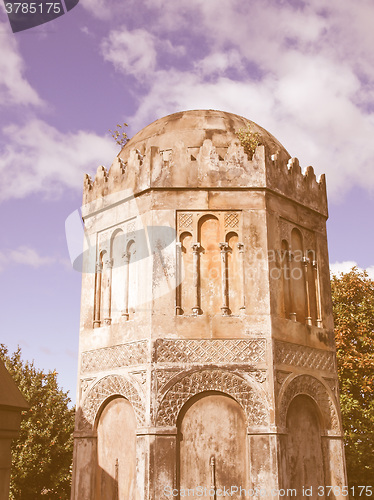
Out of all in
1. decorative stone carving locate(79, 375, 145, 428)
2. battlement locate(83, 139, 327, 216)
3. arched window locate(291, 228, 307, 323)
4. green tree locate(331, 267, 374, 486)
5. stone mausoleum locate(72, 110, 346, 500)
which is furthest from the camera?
green tree locate(331, 267, 374, 486)

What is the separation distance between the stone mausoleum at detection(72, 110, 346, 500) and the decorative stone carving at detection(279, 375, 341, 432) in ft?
0.11

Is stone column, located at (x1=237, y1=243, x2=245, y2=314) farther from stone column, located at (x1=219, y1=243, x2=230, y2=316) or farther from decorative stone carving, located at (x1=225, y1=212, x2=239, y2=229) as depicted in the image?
decorative stone carving, located at (x1=225, y1=212, x2=239, y2=229)

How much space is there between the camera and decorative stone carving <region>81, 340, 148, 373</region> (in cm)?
1152

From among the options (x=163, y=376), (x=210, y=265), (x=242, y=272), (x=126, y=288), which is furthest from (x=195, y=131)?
(x=163, y=376)

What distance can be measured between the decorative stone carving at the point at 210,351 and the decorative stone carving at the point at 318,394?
1098 mm

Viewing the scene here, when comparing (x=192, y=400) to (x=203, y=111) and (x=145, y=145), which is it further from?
(x=203, y=111)

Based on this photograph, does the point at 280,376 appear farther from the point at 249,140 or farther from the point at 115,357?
the point at 249,140

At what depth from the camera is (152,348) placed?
1129 centimetres

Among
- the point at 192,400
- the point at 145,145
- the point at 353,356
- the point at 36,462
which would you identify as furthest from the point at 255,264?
the point at 36,462

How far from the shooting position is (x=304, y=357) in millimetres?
12180

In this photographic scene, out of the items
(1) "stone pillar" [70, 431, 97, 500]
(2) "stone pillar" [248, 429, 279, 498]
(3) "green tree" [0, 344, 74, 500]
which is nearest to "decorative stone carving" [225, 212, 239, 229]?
(2) "stone pillar" [248, 429, 279, 498]

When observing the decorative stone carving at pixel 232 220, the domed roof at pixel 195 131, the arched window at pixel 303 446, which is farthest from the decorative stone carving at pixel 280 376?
the domed roof at pixel 195 131

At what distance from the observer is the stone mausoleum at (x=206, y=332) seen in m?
10.8

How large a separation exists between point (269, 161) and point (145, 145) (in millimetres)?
3640
